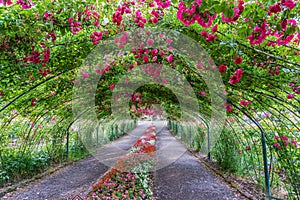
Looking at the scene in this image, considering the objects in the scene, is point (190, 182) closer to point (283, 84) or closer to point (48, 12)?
point (283, 84)

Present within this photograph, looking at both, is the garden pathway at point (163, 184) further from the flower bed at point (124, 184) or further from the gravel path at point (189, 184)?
the flower bed at point (124, 184)

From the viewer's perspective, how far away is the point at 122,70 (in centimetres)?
519

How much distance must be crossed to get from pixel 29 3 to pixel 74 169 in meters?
6.45

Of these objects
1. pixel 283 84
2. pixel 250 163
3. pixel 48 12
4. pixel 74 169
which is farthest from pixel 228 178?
pixel 48 12

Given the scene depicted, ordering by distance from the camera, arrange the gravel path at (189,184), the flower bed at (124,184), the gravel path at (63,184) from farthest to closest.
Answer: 1. the gravel path at (63,184)
2. the gravel path at (189,184)
3. the flower bed at (124,184)

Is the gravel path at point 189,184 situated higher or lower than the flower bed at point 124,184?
lower

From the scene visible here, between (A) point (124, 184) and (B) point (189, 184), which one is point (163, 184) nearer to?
(B) point (189, 184)

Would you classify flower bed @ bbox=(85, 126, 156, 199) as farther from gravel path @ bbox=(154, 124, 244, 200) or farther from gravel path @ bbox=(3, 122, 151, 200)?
gravel path @ bbox=(3, 122, 151, 200)

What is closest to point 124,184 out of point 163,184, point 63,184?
point 163,184

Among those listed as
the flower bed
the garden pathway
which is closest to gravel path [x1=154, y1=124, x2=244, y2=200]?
the garden pathway

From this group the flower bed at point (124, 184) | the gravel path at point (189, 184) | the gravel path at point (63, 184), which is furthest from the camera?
the gravel path at point (63, 184)

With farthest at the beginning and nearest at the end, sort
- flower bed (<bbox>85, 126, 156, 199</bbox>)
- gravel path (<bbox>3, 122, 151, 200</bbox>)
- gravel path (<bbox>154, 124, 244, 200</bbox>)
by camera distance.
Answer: gravel path (<bbox>3, 122, 151, 200</bbox>) < gravel path (<bbox>154, 124, 244, 200</bbox>) < flower bed (<bbox>85, 126, 156, 199</bbox>)

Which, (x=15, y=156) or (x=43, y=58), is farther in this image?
(x=15, y=156)

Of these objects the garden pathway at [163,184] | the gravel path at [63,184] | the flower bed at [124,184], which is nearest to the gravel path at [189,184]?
the garden pathway at [163,184]
